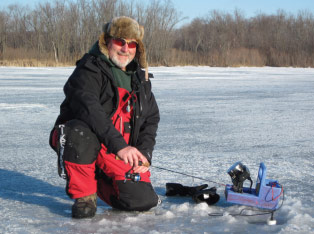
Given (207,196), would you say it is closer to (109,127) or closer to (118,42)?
(109,127)

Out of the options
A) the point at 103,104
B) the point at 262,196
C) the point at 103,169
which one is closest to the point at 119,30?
the point at 103,104

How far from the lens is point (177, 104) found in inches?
301

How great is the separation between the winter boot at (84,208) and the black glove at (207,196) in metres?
0.60

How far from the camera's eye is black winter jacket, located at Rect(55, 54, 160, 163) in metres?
2.24

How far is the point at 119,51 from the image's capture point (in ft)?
8.00

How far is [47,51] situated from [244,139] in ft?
105

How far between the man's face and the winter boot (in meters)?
0.79

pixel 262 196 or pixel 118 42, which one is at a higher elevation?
pixel 118 42

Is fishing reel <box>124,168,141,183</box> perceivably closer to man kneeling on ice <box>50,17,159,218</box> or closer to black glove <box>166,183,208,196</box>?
man kneeling on ice <box>50,17,159,218</box>

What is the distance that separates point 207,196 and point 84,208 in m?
0.71

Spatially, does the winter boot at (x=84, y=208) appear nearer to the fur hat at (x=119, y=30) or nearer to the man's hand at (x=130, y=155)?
the man's hand at (x=130, y=155)

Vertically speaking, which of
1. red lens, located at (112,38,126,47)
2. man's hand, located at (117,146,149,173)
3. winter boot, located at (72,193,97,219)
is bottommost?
winter boot, located at (72,193,97,219)

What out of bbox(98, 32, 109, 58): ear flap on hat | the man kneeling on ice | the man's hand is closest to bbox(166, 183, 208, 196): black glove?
the man kneeling on ice

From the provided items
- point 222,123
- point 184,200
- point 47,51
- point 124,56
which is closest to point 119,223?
point 184,200
